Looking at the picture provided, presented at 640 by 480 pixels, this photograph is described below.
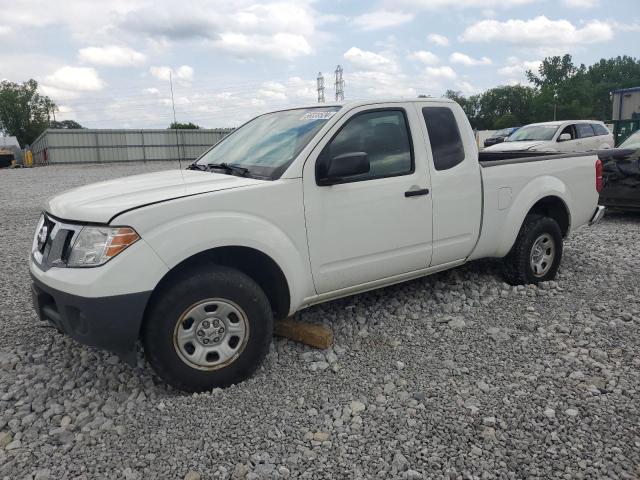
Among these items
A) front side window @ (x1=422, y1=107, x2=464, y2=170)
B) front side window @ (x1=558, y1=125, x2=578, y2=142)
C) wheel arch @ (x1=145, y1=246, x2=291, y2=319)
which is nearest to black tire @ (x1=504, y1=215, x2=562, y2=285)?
front side window @ (x1=422, y1=107, x2=464, y2=170)

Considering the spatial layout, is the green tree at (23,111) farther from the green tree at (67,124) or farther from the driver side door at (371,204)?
the driver side door at (371,204)

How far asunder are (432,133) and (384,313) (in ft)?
5.05

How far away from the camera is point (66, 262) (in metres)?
3.15

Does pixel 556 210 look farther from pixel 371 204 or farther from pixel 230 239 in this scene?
pixel 230 239

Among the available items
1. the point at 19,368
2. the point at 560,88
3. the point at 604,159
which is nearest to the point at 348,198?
the point at 19,368

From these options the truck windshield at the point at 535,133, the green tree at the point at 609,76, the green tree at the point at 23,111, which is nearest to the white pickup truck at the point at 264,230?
the truck windshield at the point at 535,133

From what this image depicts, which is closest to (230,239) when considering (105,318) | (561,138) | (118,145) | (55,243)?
(105,318)

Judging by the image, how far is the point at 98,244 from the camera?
3035mm

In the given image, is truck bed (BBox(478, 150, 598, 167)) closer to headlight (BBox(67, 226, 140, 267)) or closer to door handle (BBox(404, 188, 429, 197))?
door handle (BBox(404, 188, 429, 197))

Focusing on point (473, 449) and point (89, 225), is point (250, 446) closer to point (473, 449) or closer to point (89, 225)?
point (473, 449)

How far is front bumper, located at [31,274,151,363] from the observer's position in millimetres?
2977

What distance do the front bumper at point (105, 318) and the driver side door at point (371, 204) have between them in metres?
1.22

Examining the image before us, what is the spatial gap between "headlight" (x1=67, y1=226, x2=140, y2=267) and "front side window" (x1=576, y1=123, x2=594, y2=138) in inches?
566

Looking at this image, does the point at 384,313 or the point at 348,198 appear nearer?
the point at 348,198
